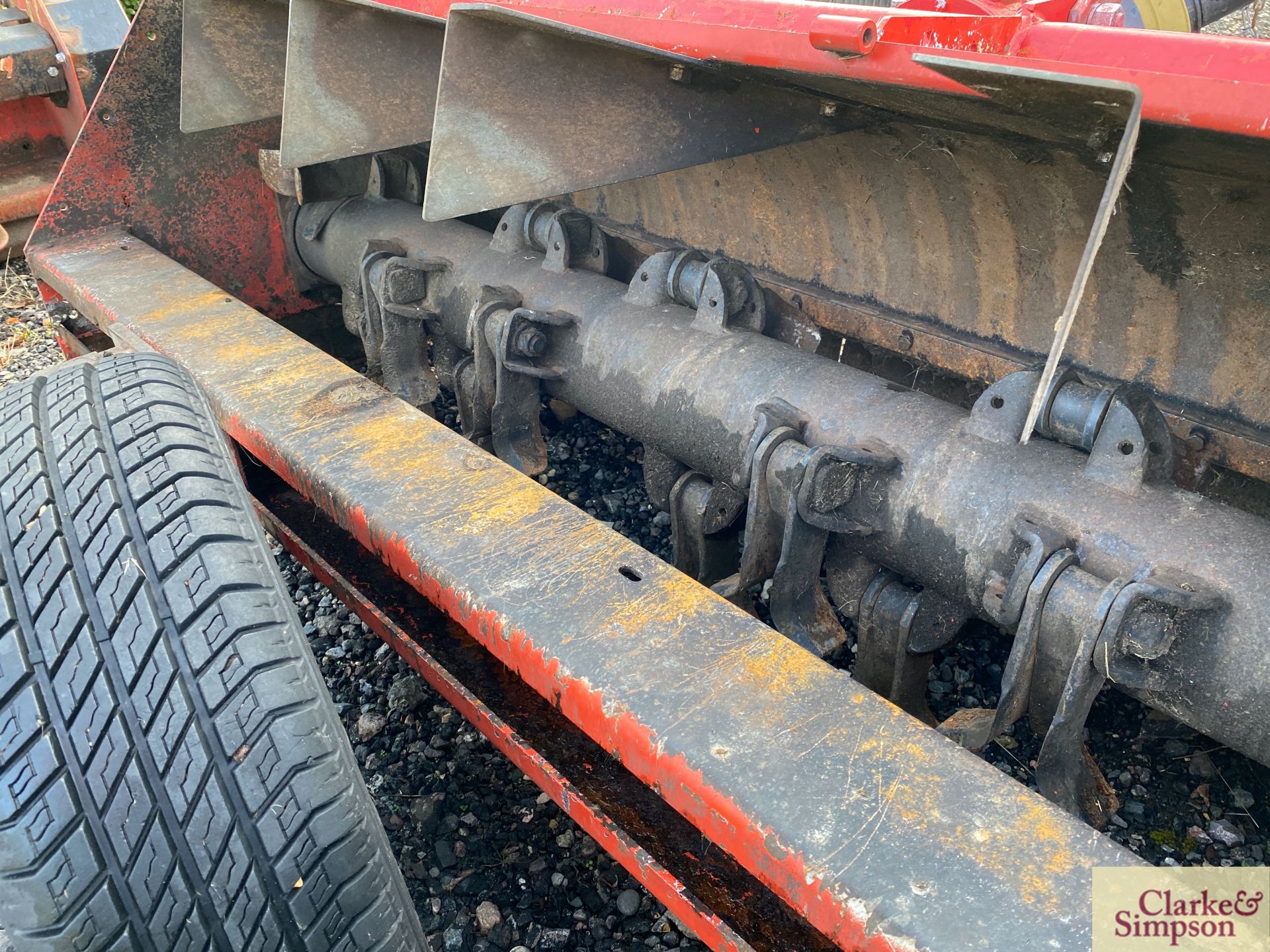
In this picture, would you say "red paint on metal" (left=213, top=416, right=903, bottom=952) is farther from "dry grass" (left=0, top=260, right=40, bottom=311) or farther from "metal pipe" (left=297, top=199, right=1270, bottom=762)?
"dry grass" (left=0, top=260, right=40, bottom=311)

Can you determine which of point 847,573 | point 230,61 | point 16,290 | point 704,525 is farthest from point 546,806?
point 16,290

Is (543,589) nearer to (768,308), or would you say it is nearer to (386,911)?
(386,911)

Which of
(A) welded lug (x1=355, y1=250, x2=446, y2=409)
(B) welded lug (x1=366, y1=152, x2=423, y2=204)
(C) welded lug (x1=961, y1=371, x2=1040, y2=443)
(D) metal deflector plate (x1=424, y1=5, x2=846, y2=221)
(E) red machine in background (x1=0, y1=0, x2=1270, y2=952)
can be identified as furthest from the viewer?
(B) welded lug (x1=366, y1=152, x2=423, y2=204)

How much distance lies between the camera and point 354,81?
2.43 m

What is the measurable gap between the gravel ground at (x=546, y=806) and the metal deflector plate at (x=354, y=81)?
130 cm

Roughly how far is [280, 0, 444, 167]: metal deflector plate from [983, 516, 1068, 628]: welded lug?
168cm

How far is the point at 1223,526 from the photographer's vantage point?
4.92 ft

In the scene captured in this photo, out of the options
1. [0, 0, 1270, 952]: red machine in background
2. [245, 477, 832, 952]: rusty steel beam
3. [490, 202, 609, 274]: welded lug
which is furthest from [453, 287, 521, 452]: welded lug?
[245, 477, 832, 952]: rusty steel beam

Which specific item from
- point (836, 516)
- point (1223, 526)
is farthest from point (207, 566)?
point (1223, 526)

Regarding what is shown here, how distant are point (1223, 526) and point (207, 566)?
1493mm

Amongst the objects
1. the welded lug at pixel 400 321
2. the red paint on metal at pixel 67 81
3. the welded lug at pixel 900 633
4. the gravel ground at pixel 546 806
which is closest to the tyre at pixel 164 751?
the gravel ground at pixel 546 806

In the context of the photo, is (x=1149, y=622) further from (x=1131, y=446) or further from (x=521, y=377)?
(x=521, y=377)

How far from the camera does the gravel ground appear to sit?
1851 millimetres

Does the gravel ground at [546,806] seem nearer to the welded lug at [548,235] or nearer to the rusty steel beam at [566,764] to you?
the rusty steel beam at [566,764]
